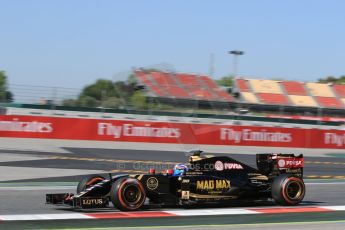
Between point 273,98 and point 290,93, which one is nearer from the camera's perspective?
point 273,98

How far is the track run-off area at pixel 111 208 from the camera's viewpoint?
7.78 metres

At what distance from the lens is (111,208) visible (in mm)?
9094

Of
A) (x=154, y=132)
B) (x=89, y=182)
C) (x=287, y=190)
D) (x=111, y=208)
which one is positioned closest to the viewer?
(x=111, y=208)

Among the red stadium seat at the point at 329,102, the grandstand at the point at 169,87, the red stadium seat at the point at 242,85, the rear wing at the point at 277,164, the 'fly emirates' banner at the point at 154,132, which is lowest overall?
the rear wing at the point at 277,164

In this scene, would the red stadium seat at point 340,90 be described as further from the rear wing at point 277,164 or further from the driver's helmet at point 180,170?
the driver's helmet at point 180,170

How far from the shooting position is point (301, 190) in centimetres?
997

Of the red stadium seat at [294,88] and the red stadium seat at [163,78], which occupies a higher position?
the red stadium seat at [294,88]

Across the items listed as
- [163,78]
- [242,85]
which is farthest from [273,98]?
[163,78]

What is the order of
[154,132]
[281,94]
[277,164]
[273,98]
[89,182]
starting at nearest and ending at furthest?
[89,182], [277,164], [154,132], [273,98], [281,94]

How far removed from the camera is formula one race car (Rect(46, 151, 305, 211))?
8578 mm

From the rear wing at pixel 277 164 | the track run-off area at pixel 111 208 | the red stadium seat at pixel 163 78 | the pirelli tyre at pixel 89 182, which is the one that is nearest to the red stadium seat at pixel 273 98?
the red stadium seat at pixel 163 78

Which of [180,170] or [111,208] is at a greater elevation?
[180,170]

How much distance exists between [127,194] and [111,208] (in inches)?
26.4

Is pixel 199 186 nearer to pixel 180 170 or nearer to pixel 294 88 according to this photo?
pixel 180 170
